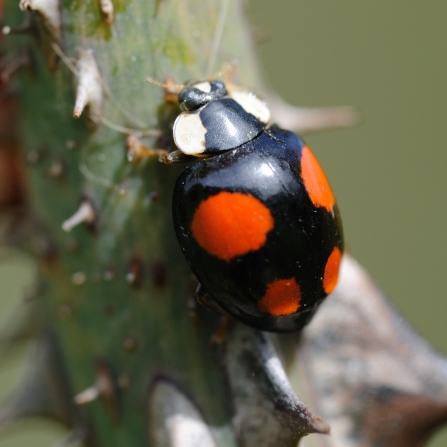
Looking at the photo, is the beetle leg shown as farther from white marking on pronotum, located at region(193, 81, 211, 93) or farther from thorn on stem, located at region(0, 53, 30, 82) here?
thorn on stem, located at region(0, 53, 30, 82)

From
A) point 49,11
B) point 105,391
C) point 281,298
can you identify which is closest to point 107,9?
point 49,11

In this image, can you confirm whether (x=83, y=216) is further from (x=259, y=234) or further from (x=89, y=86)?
(x=259, y=234)

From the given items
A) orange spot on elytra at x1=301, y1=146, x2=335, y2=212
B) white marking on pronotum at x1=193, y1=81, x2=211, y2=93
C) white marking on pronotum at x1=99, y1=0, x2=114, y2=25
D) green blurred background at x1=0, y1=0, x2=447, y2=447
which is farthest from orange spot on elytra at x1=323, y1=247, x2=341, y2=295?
green blurred background at x1=0, y1=0, x2=447, y2=447

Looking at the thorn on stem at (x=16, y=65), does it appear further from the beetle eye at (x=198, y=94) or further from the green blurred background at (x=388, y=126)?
the green blurred background at (x=388, y=126)

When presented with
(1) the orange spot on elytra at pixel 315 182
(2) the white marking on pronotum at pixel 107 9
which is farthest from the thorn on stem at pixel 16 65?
(1) the orange spot on elytra at pixel 315 182

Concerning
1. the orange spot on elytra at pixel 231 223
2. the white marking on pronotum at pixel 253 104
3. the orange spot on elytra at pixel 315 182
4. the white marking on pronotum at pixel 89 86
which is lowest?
the orange spot on elytra at pixel 231 223

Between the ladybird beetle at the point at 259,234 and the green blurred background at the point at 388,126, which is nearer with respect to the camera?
the ladybird beetle at the point at 259,234
